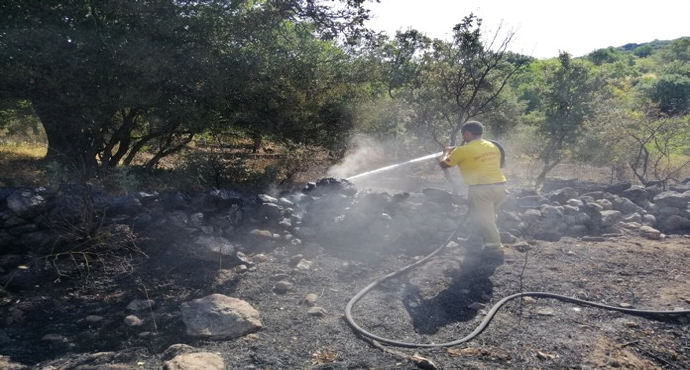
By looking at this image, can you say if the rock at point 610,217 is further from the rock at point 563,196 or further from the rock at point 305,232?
the rock at point 305,232

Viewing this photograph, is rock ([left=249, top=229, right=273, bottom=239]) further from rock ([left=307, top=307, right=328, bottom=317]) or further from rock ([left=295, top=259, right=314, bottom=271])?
rock ([left=307, top=307, right=328, bottom=317])

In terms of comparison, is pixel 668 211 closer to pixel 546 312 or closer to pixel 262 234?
pixel 546 312

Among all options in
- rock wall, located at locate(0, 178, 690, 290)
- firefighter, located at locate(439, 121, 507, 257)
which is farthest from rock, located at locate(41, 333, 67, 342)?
firefighter, located at locate(439, 121, 507, 257)

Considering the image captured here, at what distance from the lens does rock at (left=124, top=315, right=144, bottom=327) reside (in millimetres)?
3625

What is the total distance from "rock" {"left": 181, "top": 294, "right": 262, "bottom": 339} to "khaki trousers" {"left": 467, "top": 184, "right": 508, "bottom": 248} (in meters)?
3.01

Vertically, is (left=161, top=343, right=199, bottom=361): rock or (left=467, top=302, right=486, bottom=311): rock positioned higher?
(left=161, top=343, right=199, bottom=361): rock

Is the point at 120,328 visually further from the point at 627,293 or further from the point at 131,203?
the point at 627,293

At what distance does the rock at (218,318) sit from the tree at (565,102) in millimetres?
10563

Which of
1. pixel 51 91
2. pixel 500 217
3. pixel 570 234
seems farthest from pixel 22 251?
pixel 570 234

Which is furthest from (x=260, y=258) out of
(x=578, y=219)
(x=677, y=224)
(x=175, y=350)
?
(x=677, y=224)

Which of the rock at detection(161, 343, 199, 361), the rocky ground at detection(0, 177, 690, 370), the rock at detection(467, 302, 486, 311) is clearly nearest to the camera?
the rock at detection(161, 343, 199, 361)

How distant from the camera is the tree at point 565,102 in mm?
12234

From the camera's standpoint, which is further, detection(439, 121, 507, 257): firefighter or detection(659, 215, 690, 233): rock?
detection(659, 215, 690, 233): rock

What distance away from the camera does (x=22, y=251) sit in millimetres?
4664
